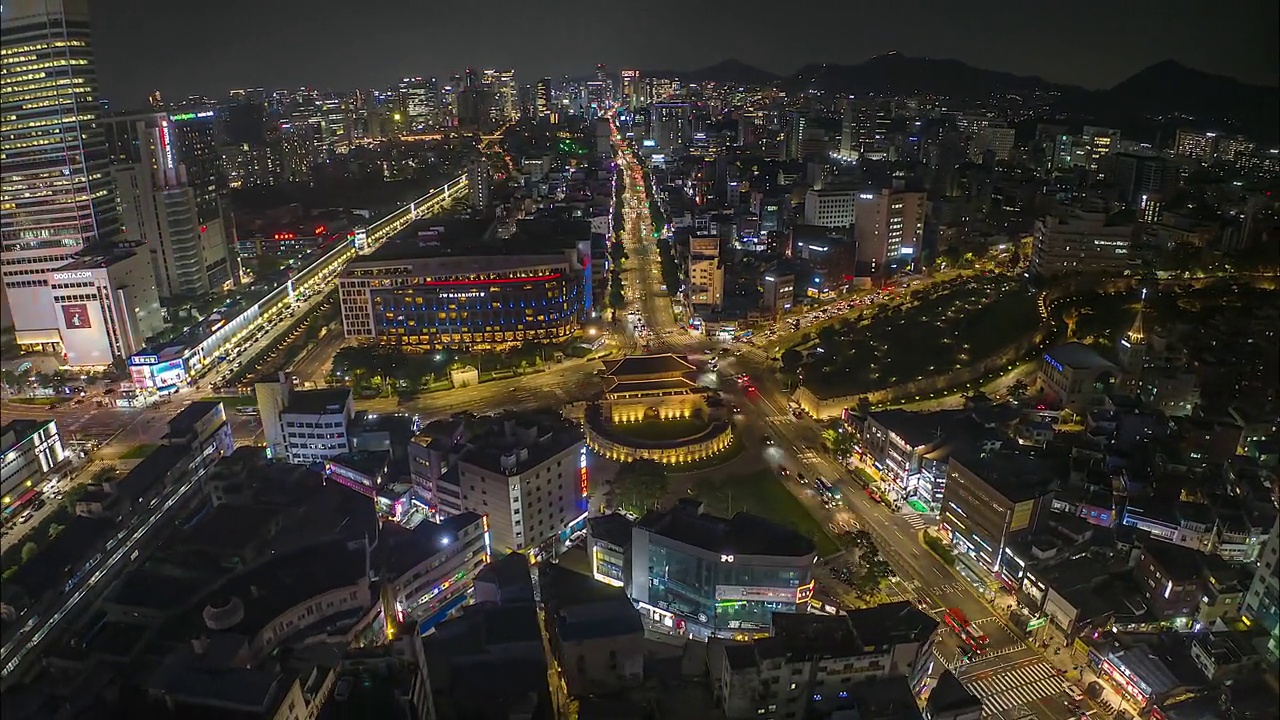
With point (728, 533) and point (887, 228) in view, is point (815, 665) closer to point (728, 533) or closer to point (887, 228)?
point (728, 533)

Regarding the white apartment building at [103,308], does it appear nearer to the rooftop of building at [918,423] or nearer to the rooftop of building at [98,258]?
the rooftop of building at [98,258]

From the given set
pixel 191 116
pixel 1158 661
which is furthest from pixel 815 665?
pixel 191 116

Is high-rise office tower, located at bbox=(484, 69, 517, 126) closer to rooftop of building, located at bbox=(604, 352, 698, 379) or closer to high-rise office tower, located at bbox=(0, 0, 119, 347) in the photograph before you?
high-rise office tower, located at bbox=(0, 0, 119, 347)

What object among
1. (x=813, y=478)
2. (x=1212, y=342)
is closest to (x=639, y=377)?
(x=813, y=478)

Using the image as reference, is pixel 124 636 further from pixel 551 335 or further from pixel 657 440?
pixel 551 335

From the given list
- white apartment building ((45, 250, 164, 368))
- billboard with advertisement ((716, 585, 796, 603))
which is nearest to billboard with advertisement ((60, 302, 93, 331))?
white apartment building ((45, 250, 164, 368))

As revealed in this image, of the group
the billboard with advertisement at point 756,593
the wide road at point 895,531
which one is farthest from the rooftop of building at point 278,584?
the wide road at point 895,531

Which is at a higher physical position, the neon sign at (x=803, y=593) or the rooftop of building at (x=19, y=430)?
the rooftop of building at (x=19, y=430)
